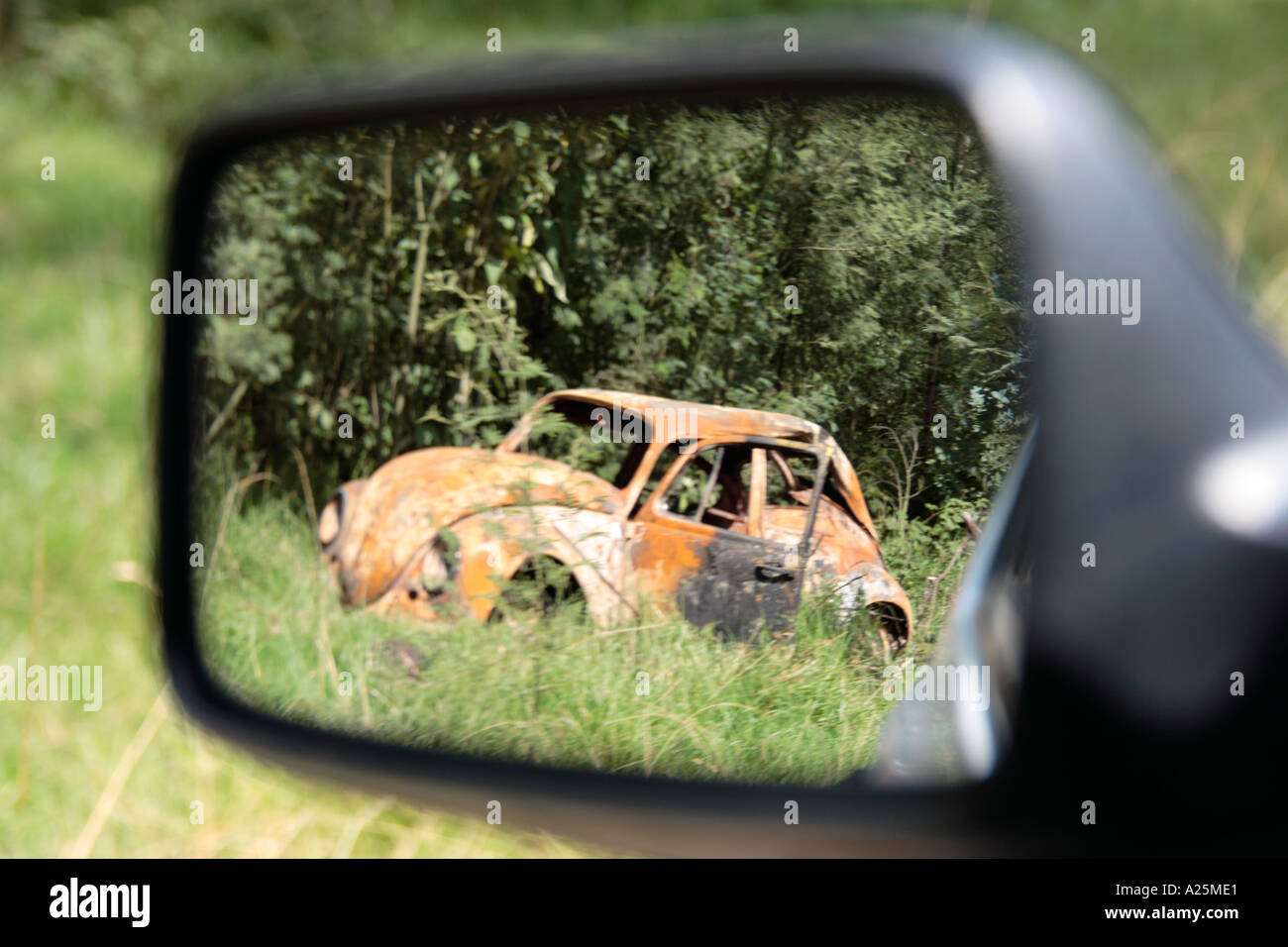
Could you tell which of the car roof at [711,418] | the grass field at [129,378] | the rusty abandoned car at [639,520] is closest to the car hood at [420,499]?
the rusty abandoned car at [639,520]

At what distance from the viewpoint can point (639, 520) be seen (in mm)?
1301

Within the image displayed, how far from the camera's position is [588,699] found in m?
1.39

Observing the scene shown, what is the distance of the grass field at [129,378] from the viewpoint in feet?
10.5

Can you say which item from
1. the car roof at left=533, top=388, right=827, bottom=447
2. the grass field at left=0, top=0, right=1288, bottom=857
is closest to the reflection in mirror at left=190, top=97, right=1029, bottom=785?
the car roof at left=533, top=388, right=827, bottom=447

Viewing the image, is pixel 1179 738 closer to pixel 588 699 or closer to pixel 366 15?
pixel 588 699

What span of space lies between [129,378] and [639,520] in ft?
19.8

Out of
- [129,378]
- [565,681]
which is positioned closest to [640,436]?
[565,681]

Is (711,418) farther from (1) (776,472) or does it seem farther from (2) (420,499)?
(2) (420,499)

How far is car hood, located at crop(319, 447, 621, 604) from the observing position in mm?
1431

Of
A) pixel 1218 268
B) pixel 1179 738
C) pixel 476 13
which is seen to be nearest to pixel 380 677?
Result: pixel 1179 738

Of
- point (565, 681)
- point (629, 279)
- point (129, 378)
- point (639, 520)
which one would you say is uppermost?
point (129, 378)

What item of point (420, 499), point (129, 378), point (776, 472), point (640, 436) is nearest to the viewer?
point (776, 472)

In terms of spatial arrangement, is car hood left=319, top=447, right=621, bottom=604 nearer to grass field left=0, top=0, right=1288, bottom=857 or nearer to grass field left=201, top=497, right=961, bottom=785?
grass field left=201, top=497, right=961, bottom=785

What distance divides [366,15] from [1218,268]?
1416 cm
